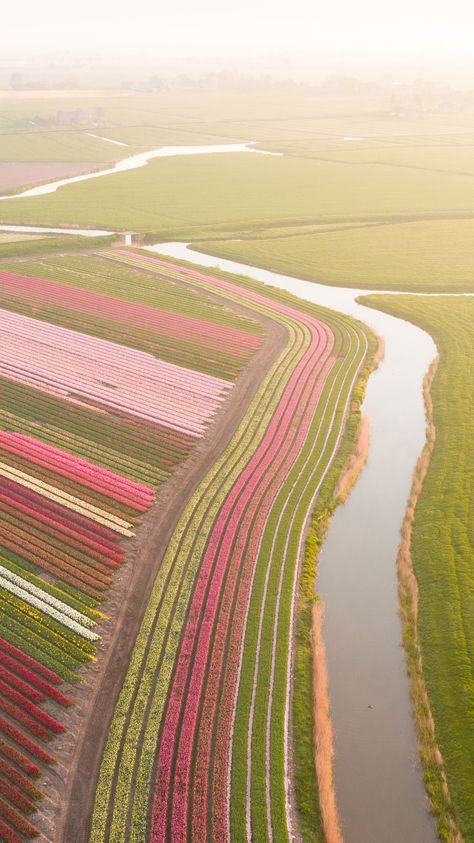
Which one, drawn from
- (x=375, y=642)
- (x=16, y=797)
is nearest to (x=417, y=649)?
(x=375, y=642)

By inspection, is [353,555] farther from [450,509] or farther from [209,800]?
[209,800]

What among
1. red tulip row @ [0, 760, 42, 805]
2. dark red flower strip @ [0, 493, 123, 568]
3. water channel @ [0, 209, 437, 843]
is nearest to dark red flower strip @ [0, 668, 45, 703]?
red tulip row @ [0, 760, 42, 805]

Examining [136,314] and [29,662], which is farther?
[136,314]

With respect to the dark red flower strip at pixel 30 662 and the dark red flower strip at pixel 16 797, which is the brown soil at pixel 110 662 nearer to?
the dark red flower strip at pixel 16 797

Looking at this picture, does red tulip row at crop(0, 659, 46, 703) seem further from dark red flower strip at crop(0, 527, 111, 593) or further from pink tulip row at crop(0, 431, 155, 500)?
pink tulip row at crop(0, 431, 155, 500)

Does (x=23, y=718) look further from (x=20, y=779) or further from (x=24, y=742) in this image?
(x=20, y=779)

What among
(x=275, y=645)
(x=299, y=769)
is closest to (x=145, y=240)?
(x=275, y=645)
